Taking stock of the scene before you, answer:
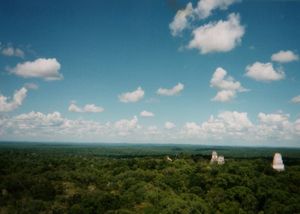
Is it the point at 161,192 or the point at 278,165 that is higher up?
the point at 278,165

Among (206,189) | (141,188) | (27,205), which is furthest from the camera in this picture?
Answer: (206,189)

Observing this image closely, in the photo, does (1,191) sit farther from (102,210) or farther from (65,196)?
(102,210)

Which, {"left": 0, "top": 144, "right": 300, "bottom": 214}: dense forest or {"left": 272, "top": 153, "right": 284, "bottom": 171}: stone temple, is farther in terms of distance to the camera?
{"left": 272, "top": 153, "right": 284, "bottom": 171}: stone temple

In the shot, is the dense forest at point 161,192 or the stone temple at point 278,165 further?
the stone temple at point 278,165

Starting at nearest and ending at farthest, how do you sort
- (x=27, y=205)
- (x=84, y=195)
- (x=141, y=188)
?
(x=27, y=205) → (x=84, y=195) → (x=141, y=188)

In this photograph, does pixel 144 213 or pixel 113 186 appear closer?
pixel 144 213

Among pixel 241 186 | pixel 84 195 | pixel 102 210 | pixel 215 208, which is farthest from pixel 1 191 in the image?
pixel 241 186

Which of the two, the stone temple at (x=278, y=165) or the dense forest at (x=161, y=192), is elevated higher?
the stone temple at (x=278, y=165)

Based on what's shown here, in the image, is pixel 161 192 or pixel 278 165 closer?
pixel 161 192

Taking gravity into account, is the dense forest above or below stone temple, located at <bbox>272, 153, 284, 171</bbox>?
below
